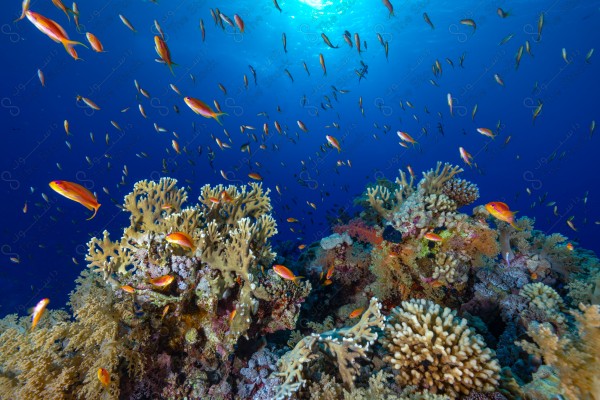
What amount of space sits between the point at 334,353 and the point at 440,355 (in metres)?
1.26

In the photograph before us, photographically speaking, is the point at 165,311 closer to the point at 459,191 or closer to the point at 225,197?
the point at 225,197

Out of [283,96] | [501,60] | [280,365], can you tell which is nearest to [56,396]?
[280,365]

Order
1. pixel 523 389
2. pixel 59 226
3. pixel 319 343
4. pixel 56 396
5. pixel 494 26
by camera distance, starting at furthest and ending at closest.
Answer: pixel 59 226, pixel 494 26, pixel 319 343, pixel 56 396, pixel 523 389

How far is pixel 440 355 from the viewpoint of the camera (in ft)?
11.0

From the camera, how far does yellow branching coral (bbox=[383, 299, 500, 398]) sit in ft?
10.3

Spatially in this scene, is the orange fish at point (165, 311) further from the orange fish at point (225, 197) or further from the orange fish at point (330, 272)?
the orange fish at point (330, 272)

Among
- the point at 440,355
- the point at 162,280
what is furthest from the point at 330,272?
the point at 162,280

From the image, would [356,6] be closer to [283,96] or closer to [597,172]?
[283,96]

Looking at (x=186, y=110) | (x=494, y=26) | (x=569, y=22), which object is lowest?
(x=569, y=22)

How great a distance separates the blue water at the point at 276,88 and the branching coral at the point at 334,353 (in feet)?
25.5

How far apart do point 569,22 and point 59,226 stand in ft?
241

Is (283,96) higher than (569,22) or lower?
higher

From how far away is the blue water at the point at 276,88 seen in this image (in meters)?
26.5

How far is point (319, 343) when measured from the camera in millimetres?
3871
